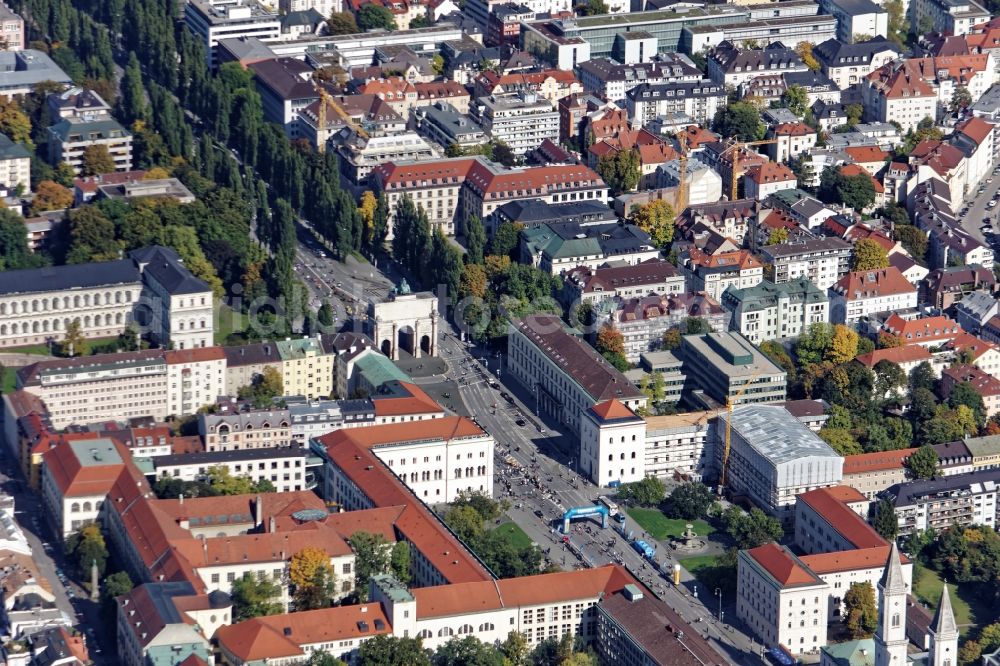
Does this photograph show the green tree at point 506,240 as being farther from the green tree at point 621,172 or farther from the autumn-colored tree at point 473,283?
the green tree at point 621,172

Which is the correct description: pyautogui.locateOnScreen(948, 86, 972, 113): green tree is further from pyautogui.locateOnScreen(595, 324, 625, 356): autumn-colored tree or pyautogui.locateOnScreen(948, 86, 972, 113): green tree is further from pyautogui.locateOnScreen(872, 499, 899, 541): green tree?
pyautogui.locateOnScreen(872, 499, 899, 541): green tree

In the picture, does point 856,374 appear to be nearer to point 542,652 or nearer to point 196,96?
point 542,652

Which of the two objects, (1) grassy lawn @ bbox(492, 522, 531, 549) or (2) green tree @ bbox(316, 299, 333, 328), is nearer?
(1) grassy lawn @ bbox(492, 522, 531, 549)

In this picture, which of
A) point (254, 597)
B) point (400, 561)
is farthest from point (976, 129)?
point (254, 597)

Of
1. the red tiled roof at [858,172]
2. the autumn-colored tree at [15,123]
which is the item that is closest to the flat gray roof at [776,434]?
the red tiled roof at [858,172]

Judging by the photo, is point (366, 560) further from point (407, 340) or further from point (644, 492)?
point (407, 340)

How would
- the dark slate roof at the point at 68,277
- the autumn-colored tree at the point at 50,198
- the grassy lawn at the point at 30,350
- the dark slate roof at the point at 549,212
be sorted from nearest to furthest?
the grassy lawn at the point at 30,350 → the dark slate roof at the point at 68,277 → the autumn-colored tree at the point at 50,198 → the dark slate roof at the point at 549,212

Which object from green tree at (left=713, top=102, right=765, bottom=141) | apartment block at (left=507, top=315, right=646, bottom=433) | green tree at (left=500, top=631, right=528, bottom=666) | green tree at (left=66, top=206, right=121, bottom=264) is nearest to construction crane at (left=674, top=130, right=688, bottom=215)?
green tree at (left=713, top=102, right=765, bottom=141)
